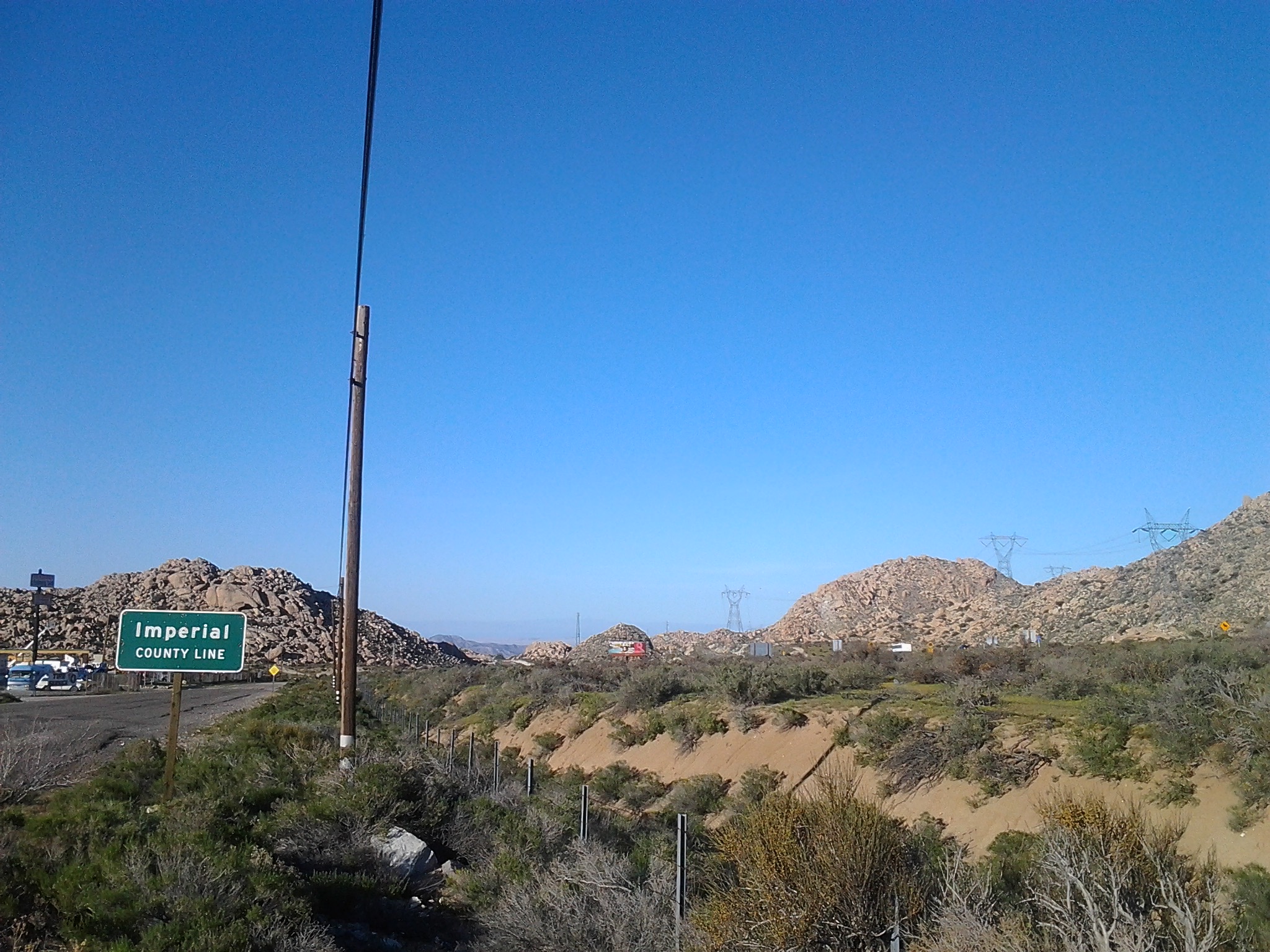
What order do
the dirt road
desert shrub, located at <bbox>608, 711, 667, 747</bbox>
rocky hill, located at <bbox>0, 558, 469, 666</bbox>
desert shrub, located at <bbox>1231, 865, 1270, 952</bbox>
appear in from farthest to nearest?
rocky hill, located at <bbox>0, 558, 469, 666</bbox>, desert shrub, located at <bbox>608, 711, 667, 747</bbox>, the dirt road, desert shrub, located at <bbox>1231, 865, 1270, 952</bbox>

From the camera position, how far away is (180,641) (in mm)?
13859

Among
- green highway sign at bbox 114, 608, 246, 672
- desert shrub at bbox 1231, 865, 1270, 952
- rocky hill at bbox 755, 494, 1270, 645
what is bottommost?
desert shrub at bbox 1231, 865, 1270, 952

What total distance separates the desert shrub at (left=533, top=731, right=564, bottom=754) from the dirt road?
11.2 m

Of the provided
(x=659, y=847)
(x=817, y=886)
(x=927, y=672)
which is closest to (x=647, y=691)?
(x=927, y=672)

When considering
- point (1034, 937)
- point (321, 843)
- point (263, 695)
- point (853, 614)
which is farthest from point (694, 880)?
point (853, 614)

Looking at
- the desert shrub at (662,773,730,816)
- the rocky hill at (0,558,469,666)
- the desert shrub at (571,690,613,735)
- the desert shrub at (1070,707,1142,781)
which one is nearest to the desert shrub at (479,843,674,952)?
the desert shrub at (1070,707,1142,781)

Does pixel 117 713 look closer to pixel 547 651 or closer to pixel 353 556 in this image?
pixel 353 556

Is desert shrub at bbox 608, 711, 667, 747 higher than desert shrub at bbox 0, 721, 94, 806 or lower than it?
lower

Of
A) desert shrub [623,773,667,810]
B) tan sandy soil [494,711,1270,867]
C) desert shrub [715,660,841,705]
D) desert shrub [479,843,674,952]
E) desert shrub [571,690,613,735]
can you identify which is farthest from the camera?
desert shrub [571,690,613,735]

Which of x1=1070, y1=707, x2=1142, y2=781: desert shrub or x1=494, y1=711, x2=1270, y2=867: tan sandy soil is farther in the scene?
x1=1070, y1=707, x2=1142, y2=781: desert shrub

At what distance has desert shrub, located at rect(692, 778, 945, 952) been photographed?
8.16 metres

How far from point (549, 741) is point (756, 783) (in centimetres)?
1236

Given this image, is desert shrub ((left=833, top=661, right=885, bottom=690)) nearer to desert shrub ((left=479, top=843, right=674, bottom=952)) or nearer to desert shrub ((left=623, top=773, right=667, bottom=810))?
desert shrub ((left=623, top=773, right=667, bottom=810))

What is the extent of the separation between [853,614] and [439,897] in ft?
333
